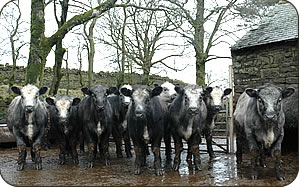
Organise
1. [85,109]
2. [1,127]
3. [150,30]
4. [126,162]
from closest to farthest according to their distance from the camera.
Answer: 1. [85,109]
2. [126,162]
3. [1,127]
4. [150,30]

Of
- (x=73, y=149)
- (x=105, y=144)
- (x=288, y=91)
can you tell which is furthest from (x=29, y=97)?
(x=288, y=91)

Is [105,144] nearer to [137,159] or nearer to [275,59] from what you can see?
[137,159]

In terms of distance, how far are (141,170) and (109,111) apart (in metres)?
1.88

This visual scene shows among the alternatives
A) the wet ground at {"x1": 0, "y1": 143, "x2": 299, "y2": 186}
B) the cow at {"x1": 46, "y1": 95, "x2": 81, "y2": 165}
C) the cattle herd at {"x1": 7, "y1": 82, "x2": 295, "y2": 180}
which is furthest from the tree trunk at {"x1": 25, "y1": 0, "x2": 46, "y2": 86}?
the wet ground at {"x1": 0, "y1": 143, "x2": 299, "y2": 186}

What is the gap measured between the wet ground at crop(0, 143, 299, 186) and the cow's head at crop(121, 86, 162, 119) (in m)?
1.33

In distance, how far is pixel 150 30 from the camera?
50.5ft

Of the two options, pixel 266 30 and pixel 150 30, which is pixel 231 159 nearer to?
pixel 266 30

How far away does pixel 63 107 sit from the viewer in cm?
828

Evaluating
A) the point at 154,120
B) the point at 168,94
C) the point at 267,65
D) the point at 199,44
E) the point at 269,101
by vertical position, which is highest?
the point at 199,44

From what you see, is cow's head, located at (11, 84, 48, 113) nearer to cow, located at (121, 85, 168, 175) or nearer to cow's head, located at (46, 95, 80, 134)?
cow's head, located at (46, 95, 80, 134)

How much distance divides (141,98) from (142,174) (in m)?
1.67

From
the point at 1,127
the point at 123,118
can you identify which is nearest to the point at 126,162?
the point at 123,118

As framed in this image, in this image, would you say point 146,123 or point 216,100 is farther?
point 216,100

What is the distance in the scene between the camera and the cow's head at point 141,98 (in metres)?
6.38
